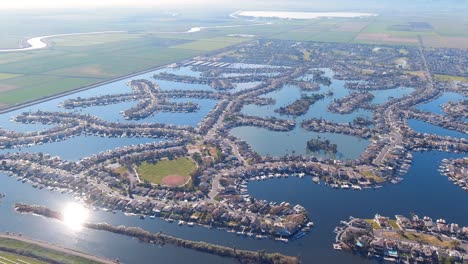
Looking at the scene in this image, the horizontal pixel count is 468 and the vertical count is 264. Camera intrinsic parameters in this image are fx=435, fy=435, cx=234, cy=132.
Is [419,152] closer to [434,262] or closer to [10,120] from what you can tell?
[434,262]

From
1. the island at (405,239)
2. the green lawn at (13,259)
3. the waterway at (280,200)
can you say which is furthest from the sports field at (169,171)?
the island at (405,239)

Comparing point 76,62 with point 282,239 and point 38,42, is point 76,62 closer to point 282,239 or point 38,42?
point 38,42

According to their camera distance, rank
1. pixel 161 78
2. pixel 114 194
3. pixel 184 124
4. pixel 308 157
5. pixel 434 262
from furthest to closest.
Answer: pixel 161 78 → pixel 184 124 → pixel 308 157 → pixel 114 194 → pixel 434 262

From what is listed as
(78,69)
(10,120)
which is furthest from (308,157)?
(78,69)

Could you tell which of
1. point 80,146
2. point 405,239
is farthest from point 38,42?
point 405,239

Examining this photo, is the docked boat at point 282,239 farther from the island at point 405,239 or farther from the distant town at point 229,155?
the island at point 405,239
